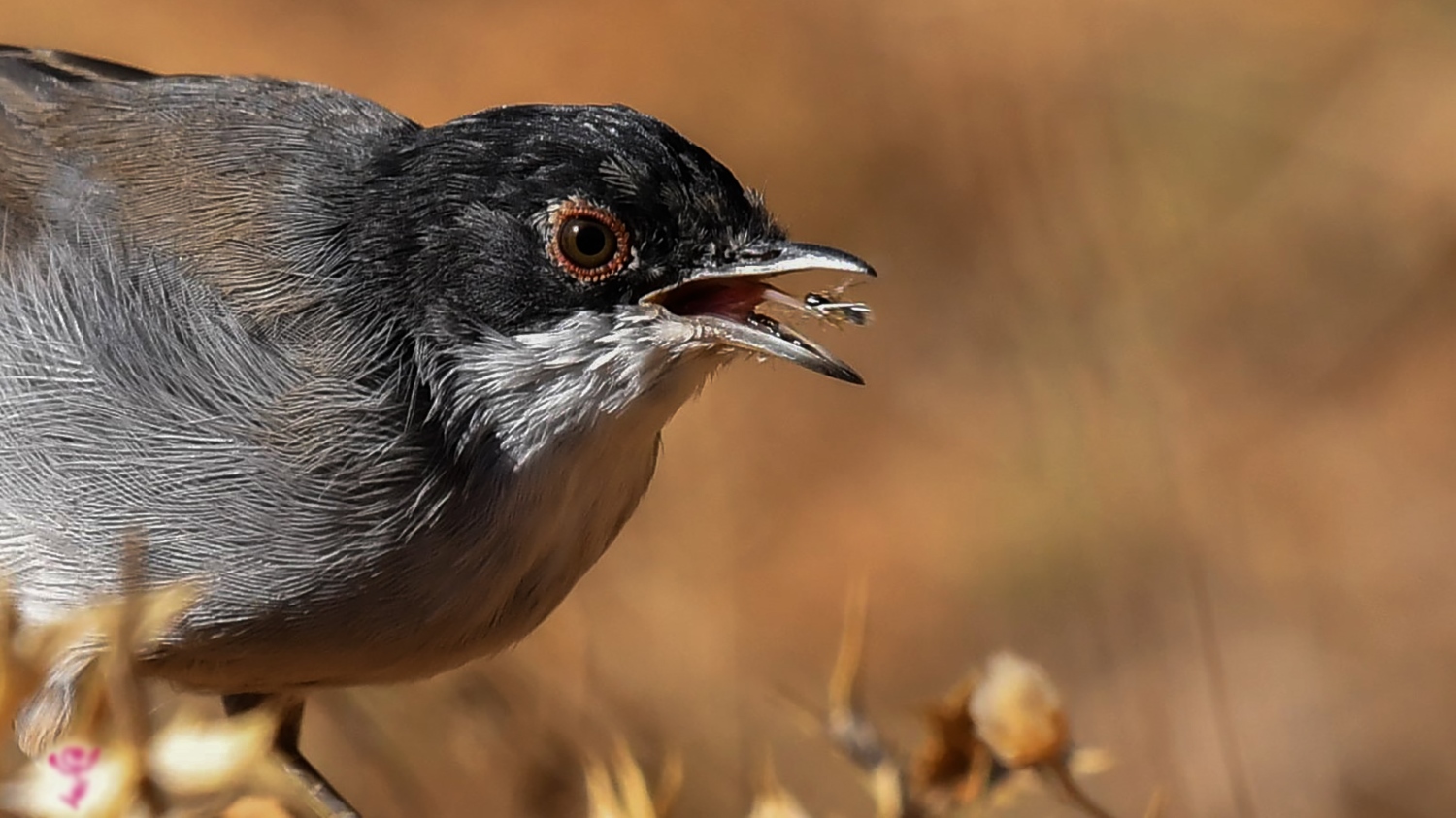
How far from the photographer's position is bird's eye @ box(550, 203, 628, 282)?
9.14 ft

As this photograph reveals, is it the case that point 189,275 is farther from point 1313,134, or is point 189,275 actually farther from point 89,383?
point 1313,134

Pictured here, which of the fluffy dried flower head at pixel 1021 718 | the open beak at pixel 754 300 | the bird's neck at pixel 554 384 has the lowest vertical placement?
the fluffy dried flower head at pixel 1021 718

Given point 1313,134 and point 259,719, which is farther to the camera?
point 1313,134

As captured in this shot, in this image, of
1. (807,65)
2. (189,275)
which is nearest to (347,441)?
(189,275)

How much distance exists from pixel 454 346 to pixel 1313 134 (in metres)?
4.64

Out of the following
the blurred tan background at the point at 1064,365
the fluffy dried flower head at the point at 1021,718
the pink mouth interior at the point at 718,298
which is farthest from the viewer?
the blurred tan background at the point at 1064,365

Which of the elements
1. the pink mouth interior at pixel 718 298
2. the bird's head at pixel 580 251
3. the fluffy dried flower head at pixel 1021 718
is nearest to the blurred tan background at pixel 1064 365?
the pink mouth interior at pixel 718 298

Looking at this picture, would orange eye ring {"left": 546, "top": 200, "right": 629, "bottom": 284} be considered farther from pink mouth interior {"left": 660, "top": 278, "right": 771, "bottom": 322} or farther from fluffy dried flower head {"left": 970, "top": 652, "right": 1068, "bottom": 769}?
fluffy dried flower head {"left": 970, "top": 652, "right": 1068, "bottom": 769}

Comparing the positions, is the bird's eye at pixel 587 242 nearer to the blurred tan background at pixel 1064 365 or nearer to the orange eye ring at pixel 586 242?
the orange eye ring at pixel 586 242

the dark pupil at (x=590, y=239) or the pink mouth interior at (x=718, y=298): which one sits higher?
the dark pupil at (x=590, y=239)

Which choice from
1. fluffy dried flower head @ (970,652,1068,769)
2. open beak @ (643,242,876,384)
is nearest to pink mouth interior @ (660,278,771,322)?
open beak @ (643,242,876,384)

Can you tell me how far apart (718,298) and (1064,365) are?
2.53 metres

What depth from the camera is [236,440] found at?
8.97 ft

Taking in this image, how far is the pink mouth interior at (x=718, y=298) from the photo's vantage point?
291cm
